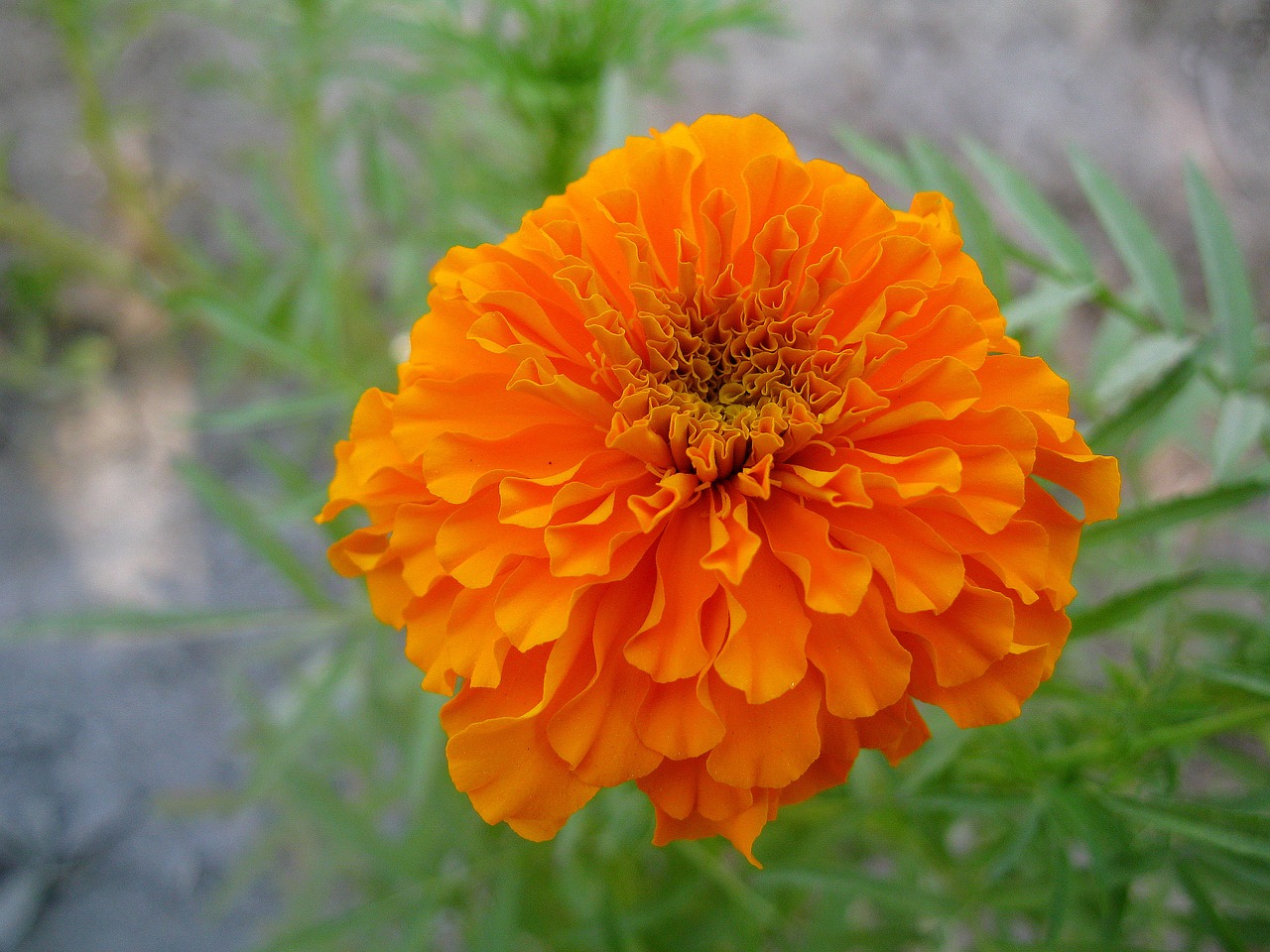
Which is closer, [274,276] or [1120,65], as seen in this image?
[274,276]

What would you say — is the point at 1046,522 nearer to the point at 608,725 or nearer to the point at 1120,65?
the point at 608,725

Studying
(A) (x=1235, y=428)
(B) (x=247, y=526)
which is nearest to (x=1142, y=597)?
(A) (x=1235, y=428)

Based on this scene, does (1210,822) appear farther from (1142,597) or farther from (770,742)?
(770,742)

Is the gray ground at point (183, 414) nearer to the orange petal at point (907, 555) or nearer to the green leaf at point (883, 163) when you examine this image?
the green leaf at point (883, 163)

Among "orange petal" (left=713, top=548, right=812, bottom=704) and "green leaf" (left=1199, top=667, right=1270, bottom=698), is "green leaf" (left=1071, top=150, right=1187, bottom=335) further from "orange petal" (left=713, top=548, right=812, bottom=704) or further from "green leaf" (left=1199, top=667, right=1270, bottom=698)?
"orange petal" (left=713, top=548, right=812, bottom=704)

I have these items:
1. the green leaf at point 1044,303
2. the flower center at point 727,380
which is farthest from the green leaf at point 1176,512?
the flower center at point 727,380

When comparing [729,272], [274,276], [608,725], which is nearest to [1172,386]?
[729,272]
